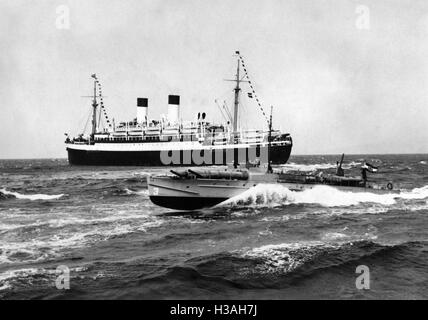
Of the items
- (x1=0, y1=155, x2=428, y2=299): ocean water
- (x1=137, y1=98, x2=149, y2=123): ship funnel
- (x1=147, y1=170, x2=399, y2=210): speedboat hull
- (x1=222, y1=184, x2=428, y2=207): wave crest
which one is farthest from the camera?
(x1=137, y1=98, x2=149, y2=123): ship funnel

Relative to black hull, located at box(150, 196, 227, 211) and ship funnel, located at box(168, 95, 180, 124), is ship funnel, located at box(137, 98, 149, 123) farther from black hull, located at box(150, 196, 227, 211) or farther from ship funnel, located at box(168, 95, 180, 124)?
black hull, located at box(150, 196, 227, 211)

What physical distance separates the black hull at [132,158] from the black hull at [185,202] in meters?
50.8

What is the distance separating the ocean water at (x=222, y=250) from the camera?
447 inches

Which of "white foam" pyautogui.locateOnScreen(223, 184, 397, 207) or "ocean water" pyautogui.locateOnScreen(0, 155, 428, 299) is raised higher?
"white foam" pyautogui.locateOnScreen(223, 184, 397, 207)

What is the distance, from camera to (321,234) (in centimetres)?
1833

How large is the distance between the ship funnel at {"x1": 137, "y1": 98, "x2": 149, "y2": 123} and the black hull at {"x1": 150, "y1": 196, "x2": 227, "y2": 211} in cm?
6843

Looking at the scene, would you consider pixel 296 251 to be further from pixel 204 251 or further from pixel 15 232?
pixel 15 232

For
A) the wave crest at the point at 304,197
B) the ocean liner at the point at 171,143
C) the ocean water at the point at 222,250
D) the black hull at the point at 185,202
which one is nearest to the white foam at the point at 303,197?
the wave crest at the point at 304,197

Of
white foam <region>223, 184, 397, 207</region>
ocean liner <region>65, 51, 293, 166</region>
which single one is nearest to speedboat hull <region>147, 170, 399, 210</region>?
white foam <region>223, 184, 397, 207</region>

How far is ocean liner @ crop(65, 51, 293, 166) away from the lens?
3063 inches

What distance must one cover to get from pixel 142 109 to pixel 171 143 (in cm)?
1384

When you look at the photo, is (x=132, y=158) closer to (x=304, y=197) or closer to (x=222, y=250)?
(x=304, y=197)

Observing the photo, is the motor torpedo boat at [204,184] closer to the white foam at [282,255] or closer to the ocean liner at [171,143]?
the white foam at [282,255]

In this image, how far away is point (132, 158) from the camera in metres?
88.1
